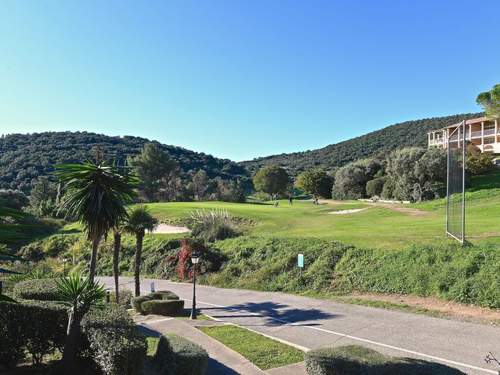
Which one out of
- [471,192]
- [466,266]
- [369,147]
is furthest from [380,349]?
[369,147]

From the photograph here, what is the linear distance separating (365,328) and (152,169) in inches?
2935

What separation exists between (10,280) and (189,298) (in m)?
10.3

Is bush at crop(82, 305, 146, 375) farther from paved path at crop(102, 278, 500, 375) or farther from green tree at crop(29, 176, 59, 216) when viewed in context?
green tree at crop(29, 176, 59, 216)

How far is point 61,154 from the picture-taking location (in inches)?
4395

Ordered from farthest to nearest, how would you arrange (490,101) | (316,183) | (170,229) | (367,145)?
1. (367,145)
2. (316,183)
3. (170,229)
4. (490,101)

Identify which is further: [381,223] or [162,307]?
[381,223]

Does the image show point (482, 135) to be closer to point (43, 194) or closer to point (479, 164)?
point (479, 164)

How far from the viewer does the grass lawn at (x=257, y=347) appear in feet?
37.6

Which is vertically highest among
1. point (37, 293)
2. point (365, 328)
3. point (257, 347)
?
point (37, 293)

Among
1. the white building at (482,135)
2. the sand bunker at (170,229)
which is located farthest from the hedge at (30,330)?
the white building at (482,135)

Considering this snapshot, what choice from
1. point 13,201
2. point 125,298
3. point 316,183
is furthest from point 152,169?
point 13,201

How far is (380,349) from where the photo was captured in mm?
12688

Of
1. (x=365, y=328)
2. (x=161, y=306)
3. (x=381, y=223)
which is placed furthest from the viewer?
(x=381, y=223)

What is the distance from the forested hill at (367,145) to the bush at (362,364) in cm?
10962
